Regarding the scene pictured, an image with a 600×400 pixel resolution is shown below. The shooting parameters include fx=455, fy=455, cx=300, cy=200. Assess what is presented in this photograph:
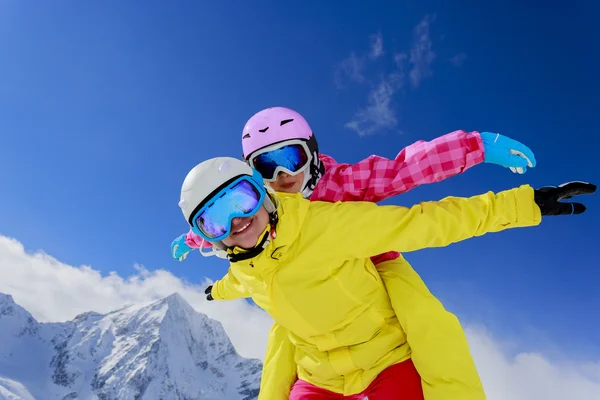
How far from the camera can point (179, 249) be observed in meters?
6.33

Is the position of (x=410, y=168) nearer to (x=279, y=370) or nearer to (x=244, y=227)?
(x=244, y=227)

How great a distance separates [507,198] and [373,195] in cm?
142

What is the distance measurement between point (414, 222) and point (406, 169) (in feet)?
3.62

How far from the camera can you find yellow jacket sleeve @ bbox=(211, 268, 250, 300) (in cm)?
543

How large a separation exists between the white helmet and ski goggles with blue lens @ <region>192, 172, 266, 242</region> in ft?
0.14

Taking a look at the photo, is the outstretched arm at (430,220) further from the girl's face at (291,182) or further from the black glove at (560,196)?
the girl's face at (291,182)

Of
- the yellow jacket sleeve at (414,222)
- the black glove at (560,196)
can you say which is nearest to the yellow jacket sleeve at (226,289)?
the yellow jacket sleeve at (414,222)

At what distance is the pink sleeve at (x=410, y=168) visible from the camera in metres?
4.49

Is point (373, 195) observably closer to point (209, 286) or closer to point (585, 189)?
point (585, 189)

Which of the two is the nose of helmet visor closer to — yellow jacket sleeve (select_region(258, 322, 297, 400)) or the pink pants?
yellow jacket sleeve (select_region(258, 322, 297, 400))

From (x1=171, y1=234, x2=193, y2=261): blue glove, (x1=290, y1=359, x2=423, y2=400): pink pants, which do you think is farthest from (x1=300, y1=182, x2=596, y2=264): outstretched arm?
(x1=171, y1=234, x2=193, y2=261): blue glove

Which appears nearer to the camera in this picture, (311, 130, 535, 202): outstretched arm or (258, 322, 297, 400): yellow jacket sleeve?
(311, 130, 535, 202): outstretched arm

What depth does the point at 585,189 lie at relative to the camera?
3551 millimetres

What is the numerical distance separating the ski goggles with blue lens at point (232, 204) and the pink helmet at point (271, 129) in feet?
3.98
